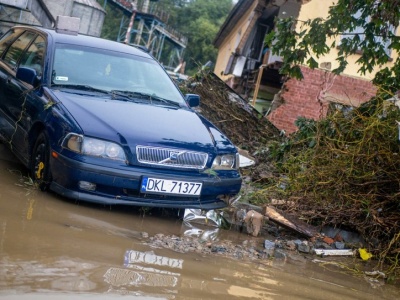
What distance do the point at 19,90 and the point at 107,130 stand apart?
1.71m

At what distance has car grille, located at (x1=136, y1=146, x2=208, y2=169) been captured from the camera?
5.66 m

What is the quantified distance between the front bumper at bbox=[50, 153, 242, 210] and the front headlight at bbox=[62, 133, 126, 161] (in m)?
0.10

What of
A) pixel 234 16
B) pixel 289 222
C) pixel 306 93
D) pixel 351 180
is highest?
pixel 234 16

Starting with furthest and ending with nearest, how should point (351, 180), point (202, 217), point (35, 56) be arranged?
point (35, 56) < point (351, 180) < point (202, 217)

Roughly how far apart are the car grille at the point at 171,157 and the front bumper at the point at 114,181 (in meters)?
0.06

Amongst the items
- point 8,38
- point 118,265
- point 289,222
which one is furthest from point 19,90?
point 118,265

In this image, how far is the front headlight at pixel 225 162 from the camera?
6.13 metres

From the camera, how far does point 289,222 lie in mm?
6543

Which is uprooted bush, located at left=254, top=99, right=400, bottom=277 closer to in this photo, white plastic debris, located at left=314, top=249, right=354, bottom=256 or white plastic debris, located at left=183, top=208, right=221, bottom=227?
white plastic debris, located at left=314, top=249, right=354, bottom=256

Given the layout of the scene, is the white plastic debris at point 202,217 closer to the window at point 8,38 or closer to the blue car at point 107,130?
the blue car at point 107,130

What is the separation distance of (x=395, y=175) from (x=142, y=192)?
2696mm

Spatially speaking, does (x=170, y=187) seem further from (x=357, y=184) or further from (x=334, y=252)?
(x=357, y=184)

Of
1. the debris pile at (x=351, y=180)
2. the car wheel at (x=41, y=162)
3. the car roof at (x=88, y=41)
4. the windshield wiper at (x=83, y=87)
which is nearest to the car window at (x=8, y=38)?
the car roof at (x=88, y=41)

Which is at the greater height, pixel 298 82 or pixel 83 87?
pixel 298 82
